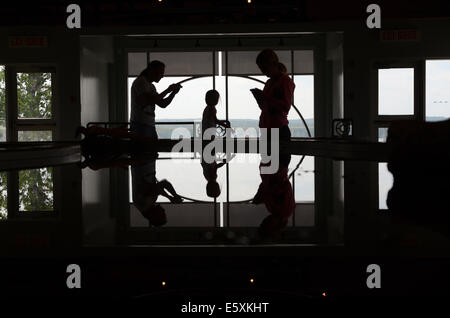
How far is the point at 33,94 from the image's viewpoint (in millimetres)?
10133

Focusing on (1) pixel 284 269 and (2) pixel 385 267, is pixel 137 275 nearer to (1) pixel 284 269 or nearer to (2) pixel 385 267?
(1) pixel 284 269

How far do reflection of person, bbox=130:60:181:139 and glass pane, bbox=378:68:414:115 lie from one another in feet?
18.7

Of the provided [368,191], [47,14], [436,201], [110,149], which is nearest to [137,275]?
[436,201]

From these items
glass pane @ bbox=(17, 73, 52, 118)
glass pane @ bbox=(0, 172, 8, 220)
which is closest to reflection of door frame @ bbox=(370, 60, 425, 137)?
glass pane @ bbox=(17, 73, 52, 118)

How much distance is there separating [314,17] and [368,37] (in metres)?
1.04

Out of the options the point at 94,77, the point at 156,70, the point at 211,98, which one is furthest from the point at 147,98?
the point at 94,77

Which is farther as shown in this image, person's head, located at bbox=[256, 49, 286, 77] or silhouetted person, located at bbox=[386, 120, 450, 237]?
person's head, located at bbox=[256, 49, 286, 77]

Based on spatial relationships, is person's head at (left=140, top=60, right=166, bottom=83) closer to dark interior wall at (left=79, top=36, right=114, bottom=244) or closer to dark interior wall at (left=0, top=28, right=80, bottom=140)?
dark interior wall at (left=79, top=36, right=114, bottom=244)

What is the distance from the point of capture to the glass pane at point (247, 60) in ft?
43.9

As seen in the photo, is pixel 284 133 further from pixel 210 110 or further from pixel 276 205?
pixel 276 205

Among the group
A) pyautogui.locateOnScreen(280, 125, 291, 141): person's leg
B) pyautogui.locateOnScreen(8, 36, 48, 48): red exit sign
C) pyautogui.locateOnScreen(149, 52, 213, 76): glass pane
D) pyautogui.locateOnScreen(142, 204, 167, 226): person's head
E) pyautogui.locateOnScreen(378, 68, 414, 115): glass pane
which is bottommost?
pyautogui.locateOnScreen(142, 204, 167, 226): person's head

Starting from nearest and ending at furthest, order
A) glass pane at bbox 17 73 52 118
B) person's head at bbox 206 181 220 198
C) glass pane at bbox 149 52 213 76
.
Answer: person's head at bbox 206 181 220 198, glass pane at bbox 17 73 52 118, glass pane at bbox 149 52 213 76

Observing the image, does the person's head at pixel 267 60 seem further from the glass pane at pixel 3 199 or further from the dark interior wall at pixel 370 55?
the dark interior wall at pixel 370 55

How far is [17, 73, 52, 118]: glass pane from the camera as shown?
9.40 m
